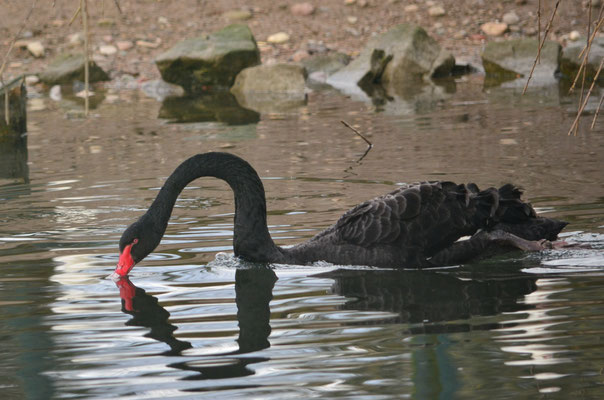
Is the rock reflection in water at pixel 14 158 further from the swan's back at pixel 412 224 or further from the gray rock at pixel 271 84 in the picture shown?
the gray rock at pixel 271 84

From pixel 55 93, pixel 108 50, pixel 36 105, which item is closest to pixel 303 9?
pixel 108 50

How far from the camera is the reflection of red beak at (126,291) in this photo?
16.0ft

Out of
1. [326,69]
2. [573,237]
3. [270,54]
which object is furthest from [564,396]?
[270,54]

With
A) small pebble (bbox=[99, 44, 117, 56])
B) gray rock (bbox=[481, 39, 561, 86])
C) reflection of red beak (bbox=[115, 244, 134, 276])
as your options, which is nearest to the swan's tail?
reflection of red beak (bbox=[115, 244, 134, 276])

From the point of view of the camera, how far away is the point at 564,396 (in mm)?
3201

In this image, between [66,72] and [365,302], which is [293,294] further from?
[66,72]

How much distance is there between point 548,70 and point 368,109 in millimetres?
4575

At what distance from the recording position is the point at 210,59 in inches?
691

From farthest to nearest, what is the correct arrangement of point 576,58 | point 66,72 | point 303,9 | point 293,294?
1. point 303,9
2. point 66,72
3. point 576,58
4. point 293,294

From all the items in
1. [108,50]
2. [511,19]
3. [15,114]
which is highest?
[511,19]

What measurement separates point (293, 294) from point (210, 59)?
13.0m

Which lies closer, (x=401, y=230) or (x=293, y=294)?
(x=293, y=294)

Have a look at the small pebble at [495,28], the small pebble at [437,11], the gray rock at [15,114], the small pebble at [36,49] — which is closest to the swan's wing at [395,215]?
the gray rock at [15,114]

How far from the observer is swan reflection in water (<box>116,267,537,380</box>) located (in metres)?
3.94
